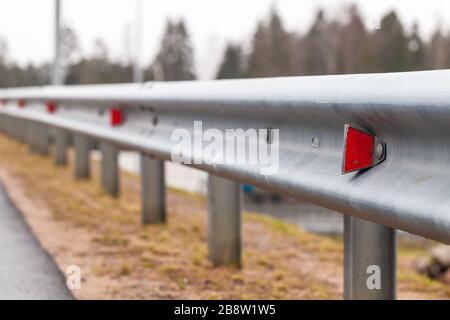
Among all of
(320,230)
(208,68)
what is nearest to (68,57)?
(208,68)

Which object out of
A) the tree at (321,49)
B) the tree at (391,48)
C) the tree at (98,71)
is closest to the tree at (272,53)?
the tree at (321,49)

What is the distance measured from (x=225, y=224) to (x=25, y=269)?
42.5 inches

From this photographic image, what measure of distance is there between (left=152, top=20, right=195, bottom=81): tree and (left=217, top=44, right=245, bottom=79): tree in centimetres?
382

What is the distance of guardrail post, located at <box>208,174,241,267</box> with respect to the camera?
4.39 meters

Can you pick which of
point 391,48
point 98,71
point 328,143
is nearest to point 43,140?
point 328,143

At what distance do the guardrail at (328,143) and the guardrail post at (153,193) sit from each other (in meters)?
0.74

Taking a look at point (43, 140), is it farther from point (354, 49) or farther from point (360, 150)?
point (354, 49)

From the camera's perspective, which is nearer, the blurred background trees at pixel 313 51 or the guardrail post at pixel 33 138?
the guardrail post at pixel 33 138

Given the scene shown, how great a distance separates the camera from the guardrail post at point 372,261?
303cm

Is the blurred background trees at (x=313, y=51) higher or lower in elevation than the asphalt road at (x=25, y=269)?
higher

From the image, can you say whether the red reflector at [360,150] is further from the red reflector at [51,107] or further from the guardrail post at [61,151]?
the guardrail post at [61,151]

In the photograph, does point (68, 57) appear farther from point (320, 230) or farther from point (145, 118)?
point (145, 118)

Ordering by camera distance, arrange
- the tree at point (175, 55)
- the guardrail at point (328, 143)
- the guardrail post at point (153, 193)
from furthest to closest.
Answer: the tree at point (175, 55)
the guardrail post at point (153, 193)
the guardrail at point (328, 143)

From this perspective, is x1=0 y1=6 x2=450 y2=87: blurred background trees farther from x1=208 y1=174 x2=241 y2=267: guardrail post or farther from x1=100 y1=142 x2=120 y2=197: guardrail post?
x1=208 y1=174 x2=241 y2=267: guardrail post
